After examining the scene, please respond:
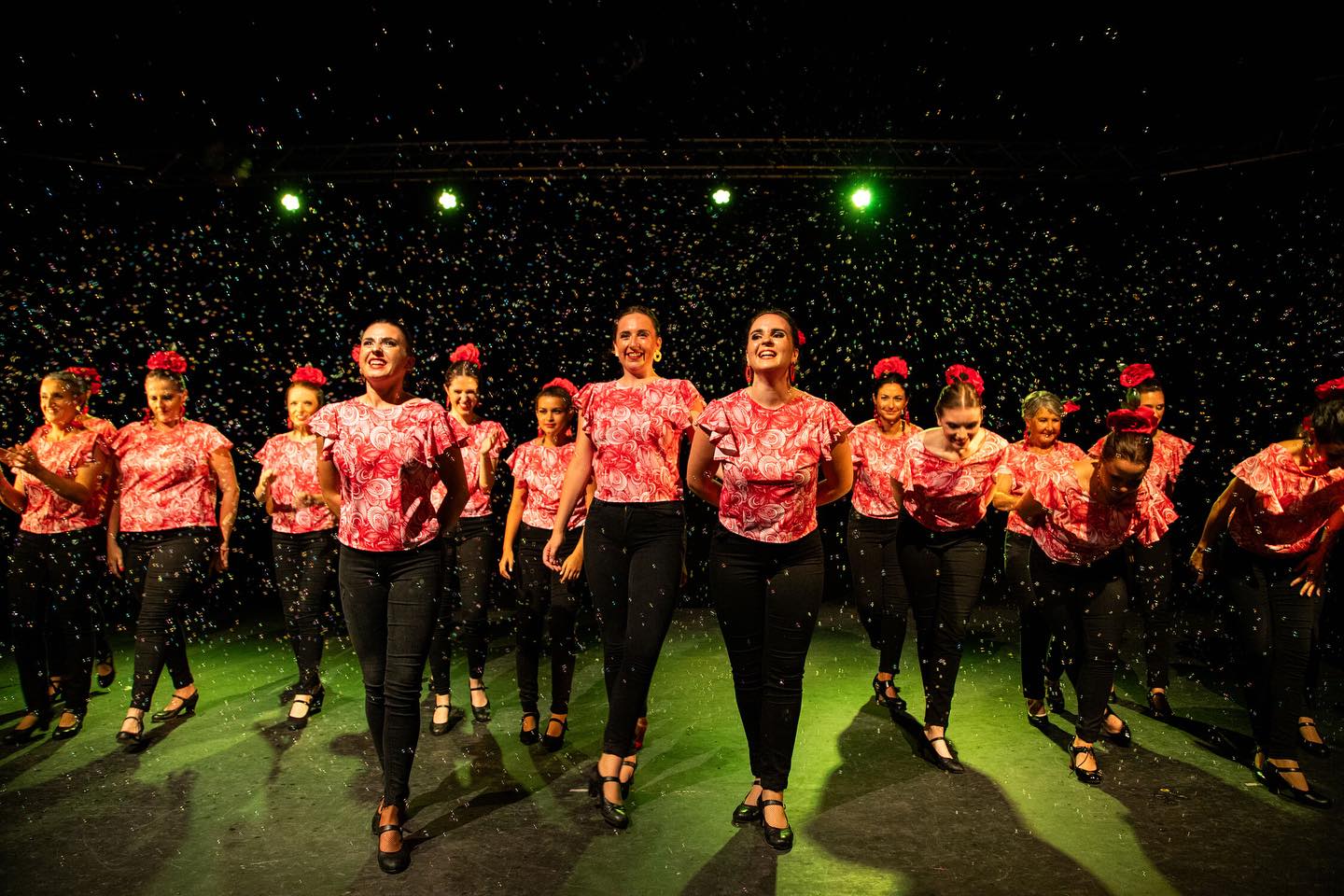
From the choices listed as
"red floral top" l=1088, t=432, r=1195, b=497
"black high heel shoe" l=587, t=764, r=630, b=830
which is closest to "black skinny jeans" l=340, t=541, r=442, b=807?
"black high heel shoe" l=587, t=764, r=630, b=830

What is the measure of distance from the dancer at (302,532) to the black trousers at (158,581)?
1.46 feet

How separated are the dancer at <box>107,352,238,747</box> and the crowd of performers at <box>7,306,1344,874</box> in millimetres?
15

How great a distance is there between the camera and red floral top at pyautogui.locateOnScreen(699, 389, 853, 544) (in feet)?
9.85

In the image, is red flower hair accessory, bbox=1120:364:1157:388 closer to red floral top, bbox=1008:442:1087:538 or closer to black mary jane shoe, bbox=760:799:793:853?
red floral top, bbox=1008:442:1087:538

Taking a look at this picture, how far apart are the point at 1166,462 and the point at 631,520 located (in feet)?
12.5

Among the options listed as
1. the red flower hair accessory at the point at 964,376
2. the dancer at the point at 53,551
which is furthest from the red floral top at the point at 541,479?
the dancer at the point at 53,551

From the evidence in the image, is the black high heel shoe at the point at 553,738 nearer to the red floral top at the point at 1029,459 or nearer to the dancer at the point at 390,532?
the dancer at the point at 390,532

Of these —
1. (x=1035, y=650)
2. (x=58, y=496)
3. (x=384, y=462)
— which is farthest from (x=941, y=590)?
(x=58, y=496)

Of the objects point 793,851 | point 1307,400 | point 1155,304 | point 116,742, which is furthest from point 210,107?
point 1307,400

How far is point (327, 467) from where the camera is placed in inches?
121

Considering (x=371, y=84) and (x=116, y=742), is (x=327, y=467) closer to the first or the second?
(x=116, y=742)

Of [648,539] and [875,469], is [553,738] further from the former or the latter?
[875,469]

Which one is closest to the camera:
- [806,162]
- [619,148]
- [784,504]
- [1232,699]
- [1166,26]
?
[784,504]

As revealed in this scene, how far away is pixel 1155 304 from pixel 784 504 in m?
6.43
